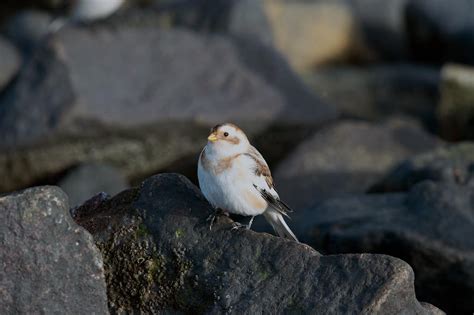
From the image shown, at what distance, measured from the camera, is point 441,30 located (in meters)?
16.1

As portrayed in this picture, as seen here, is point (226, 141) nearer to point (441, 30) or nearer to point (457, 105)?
point (457, 105)

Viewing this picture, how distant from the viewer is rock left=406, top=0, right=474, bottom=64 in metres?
15.7

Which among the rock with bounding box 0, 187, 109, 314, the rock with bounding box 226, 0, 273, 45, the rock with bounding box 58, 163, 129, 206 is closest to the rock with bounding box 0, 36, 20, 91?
the rock with bounding box 58, 163, 129, 206

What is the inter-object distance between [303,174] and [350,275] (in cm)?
596

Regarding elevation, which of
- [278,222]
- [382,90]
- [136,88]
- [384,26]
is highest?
[278,222]

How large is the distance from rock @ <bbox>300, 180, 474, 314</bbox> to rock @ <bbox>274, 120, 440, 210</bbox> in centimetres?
260

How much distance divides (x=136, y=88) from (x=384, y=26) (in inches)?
266

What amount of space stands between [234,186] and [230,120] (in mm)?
5704

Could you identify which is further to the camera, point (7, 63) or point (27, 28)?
point (27, 28)

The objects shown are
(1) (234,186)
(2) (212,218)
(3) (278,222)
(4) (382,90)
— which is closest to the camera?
(2) (212,218)

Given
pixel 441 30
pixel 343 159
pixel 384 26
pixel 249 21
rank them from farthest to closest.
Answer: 1. pixel 384 26
2. pixel 441 30
3. pixel 249 21
4. pixel 343 159

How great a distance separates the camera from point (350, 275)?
194 inches

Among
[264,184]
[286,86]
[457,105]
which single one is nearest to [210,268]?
[264,184]

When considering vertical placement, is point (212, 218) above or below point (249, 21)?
above
